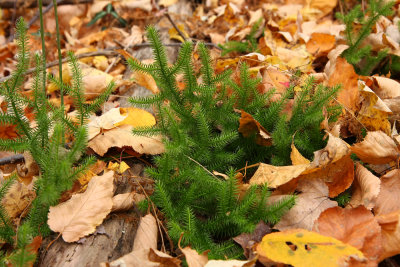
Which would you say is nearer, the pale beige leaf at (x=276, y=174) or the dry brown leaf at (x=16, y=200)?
the pale beige leaf at (x=276, y=174)

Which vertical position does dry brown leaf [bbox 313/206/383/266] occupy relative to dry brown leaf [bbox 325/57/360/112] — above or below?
below

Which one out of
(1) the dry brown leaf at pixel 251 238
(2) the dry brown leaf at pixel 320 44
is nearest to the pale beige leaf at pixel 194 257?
(1) the dry brown leaf at pixel 251 238

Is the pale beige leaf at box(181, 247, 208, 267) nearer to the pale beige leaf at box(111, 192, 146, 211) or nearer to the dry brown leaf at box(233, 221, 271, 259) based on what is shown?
the dry brown leaf at box(233, 221, 271, 259)

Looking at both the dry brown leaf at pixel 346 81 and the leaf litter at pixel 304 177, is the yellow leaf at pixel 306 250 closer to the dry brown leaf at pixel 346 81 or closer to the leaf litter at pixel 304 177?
the leaf litter at pixel 304 177

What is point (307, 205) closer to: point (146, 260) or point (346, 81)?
point (146, 260)

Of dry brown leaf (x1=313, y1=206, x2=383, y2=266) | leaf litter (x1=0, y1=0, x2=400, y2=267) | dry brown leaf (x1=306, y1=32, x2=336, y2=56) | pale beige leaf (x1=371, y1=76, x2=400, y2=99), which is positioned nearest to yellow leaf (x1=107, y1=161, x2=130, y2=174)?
leaf litter (x1=0, y1=0, x2=400, y2=267)

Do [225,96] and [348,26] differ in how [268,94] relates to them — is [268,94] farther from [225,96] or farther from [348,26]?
[348,26]
